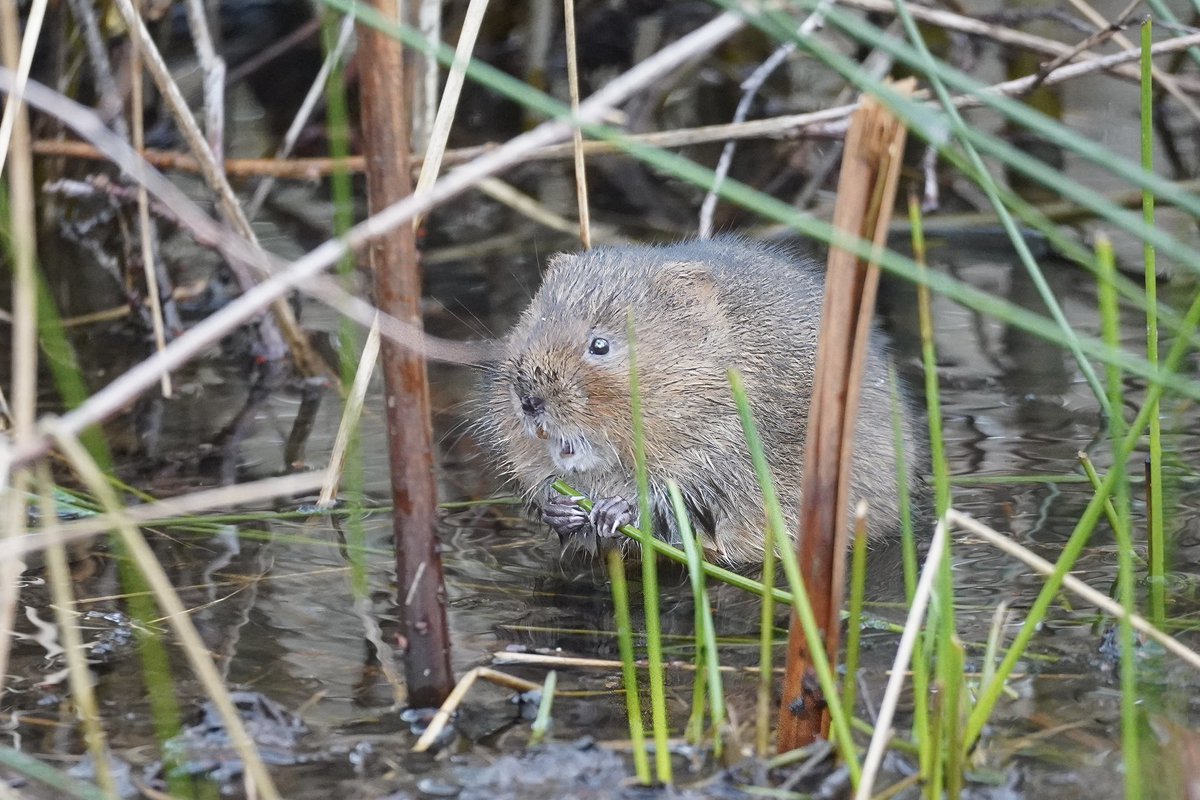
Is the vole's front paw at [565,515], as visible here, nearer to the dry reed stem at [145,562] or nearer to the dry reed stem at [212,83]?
the dry reed stem at [145,562]

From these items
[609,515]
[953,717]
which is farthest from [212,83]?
[953,717]

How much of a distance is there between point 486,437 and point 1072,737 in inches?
74.8

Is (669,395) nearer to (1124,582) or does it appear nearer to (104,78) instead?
(1124,582)

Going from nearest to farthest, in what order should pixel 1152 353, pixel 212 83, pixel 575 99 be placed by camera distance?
pixel 1152 353, pixel 575 99, pixel 212 83

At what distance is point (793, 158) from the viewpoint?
690 centimetres

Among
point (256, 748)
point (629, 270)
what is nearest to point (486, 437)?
point (629, 270)

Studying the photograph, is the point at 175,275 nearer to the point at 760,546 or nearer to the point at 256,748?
the point at 760,546

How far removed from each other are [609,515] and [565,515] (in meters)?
0.11

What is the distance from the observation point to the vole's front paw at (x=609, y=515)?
3.52m

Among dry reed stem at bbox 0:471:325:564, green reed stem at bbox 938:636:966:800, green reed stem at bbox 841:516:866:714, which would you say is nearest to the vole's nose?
green reed stem at bbox 841:516:866:714

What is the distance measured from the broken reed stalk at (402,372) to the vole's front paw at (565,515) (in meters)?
1.01

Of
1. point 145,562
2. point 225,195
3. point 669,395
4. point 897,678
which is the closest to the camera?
point 145,562

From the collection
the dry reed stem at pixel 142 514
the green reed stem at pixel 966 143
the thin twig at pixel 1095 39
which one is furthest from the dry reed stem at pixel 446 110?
the thin twig at pixel 1095 39

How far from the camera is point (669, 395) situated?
3.65 metres
